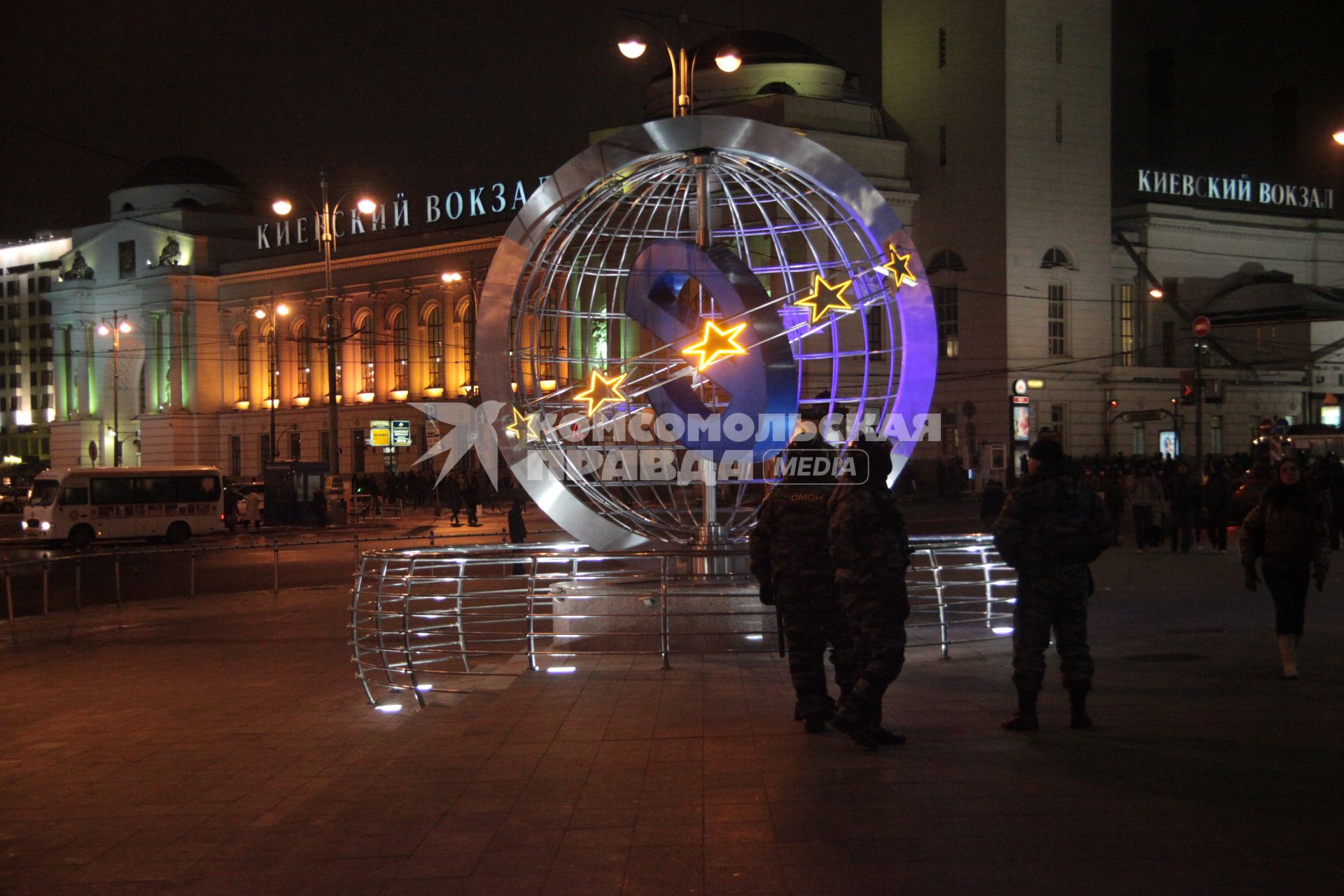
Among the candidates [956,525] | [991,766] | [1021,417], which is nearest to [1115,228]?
[1021,417]

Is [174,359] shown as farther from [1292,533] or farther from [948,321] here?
[1292,533]

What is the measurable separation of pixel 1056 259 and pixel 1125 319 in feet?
20.9

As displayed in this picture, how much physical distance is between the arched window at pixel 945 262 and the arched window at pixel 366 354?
97.8 ft

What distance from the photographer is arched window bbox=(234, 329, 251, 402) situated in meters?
78.9

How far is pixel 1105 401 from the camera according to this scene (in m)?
56.5

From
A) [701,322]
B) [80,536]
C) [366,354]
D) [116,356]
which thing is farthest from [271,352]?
[701,322]

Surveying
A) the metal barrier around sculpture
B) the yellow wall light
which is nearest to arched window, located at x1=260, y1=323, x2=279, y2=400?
the metal barrier around sculpture

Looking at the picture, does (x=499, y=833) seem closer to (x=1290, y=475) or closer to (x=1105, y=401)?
(x=1290, y=475)

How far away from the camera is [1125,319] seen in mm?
59375

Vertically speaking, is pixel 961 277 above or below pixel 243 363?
above

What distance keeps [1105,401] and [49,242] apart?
301ft

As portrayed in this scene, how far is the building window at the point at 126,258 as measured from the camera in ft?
273

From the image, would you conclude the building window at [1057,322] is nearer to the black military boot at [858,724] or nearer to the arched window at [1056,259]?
the arched window at [1056,259]

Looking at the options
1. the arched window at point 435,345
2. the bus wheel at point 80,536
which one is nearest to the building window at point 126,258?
the arched window at point 435,345
